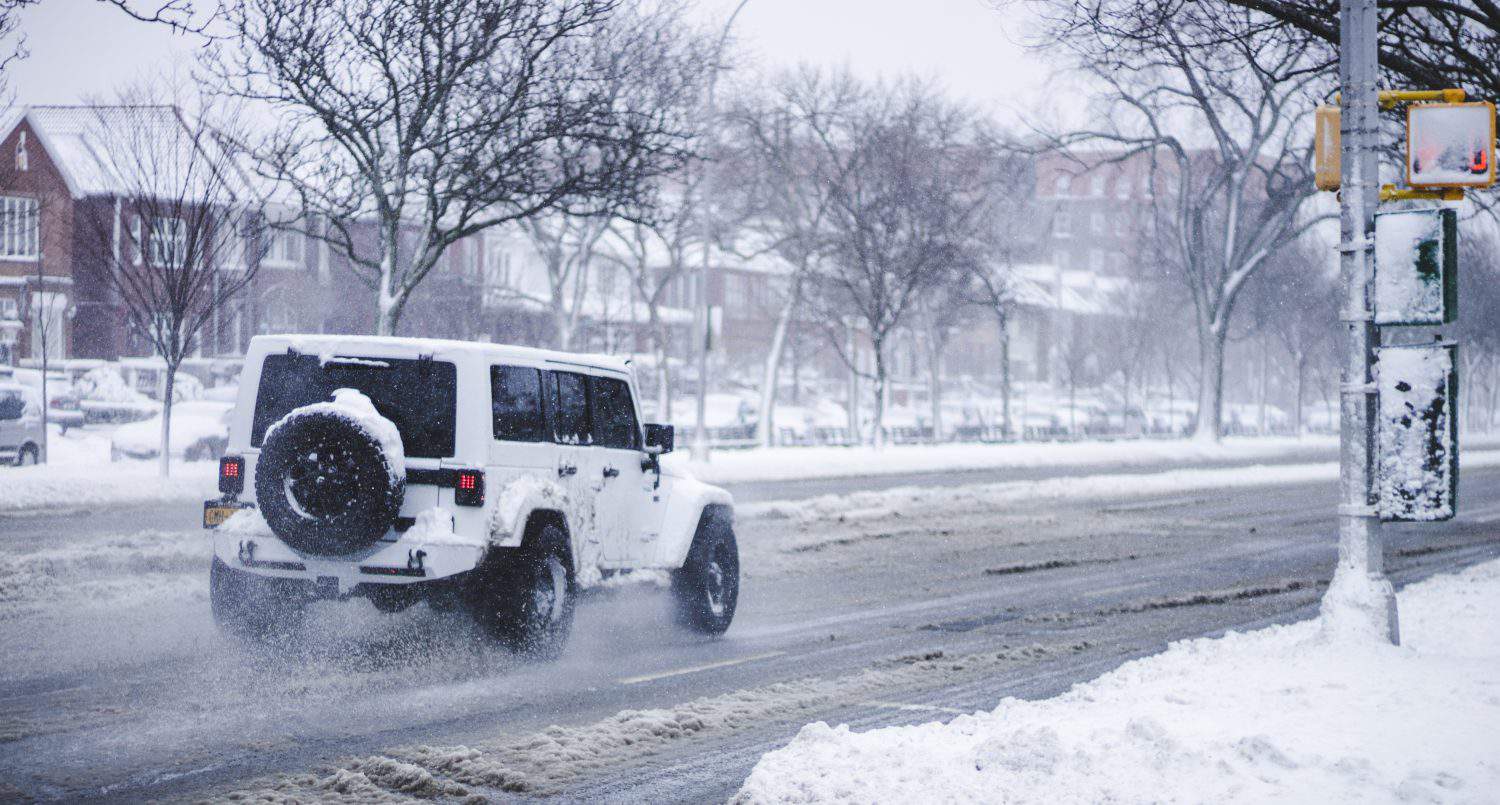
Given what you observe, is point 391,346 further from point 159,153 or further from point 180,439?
point 180,439

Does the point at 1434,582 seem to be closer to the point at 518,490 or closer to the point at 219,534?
the point at 518,490

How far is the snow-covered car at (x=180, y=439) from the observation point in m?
31.5

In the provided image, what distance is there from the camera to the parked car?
91.8 feet

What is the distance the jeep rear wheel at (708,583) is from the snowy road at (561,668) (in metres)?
0.20

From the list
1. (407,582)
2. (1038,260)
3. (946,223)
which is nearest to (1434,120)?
(407,582)

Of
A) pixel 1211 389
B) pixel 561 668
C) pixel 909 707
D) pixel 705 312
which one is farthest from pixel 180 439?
pixel 1211 389

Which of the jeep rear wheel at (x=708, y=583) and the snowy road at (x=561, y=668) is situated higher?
the jeep rear wheel at (x=708, y=583)

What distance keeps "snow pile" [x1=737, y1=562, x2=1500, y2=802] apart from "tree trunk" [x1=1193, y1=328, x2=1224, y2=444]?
1674 inches

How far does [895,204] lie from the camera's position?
133ft

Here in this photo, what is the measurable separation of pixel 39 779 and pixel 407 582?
2612 mm

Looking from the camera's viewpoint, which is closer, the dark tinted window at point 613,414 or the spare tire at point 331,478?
the spare tire at point 331,478

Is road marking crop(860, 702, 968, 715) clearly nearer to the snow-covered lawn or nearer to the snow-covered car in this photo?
the snow-covered lawn

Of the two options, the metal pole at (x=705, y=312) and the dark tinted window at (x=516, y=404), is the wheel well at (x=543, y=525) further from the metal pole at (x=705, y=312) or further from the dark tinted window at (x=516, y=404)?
the metal pole at (x=705, y=312)

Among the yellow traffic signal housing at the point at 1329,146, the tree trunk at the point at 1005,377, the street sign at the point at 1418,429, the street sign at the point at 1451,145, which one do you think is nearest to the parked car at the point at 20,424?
the yellow traffic signal housing at the point at 1329,146
